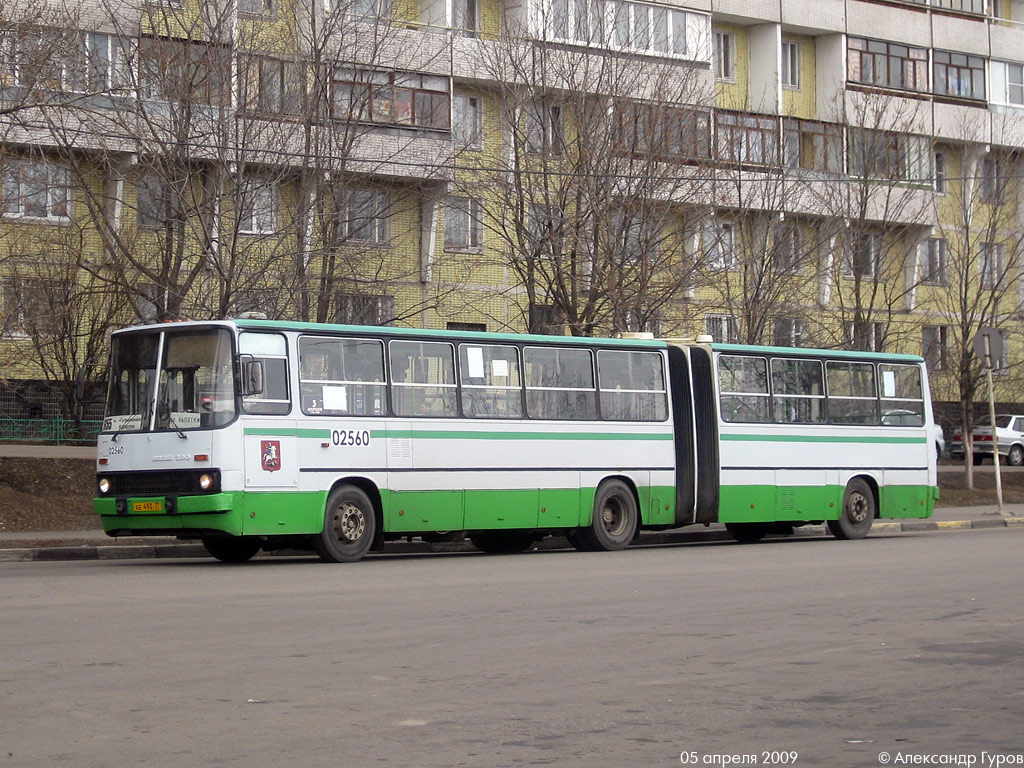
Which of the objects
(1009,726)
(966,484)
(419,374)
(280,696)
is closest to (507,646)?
(280,696)

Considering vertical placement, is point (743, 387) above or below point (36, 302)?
below

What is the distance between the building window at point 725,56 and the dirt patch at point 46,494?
2821 cm

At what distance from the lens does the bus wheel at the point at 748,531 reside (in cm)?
2503

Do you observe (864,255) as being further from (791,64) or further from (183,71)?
(183,71)

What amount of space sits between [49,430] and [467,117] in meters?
12.8

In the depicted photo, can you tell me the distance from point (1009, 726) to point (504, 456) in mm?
13612

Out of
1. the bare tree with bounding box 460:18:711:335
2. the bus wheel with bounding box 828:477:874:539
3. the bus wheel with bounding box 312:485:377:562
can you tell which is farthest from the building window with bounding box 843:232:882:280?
the bus wheel with bounding box 312:485:377:562

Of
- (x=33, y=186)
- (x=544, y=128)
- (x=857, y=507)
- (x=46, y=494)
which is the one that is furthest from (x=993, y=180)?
(x=46, y=494)

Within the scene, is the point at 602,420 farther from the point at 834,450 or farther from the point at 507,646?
the point at 507,646

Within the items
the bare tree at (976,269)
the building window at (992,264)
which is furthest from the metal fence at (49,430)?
the building window at (992,264)

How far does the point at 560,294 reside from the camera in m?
30.0

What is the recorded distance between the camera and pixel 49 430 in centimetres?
3500

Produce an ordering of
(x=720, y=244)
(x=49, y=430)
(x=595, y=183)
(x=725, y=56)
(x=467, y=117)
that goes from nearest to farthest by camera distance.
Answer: (x=595, y=183), (x=720, y=244), (x=49, y=430), (x=467, y=117), (x=725, y=56)

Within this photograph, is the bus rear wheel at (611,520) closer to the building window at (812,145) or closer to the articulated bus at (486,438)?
the articulated bus at (486,438)
